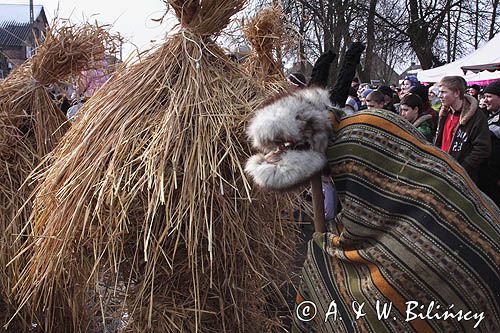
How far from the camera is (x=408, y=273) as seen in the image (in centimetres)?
140

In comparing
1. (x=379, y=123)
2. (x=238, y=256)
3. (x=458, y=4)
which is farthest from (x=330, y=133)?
(x=458, y=4)

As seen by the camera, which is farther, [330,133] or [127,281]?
[127,281]

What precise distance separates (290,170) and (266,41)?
1241 mm

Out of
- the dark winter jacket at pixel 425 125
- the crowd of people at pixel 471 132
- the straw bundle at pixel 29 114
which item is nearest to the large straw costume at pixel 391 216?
the straw bundle at pixel 29 114

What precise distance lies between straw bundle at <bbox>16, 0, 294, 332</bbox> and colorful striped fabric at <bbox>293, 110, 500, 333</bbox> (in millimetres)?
342

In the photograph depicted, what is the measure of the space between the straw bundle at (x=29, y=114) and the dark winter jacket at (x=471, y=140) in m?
2.62

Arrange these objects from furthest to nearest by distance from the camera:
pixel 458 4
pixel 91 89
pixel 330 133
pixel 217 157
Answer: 1. pixel 458 4
2. pixel 91 89
3. pixel 217 157
4. pixel 330 133

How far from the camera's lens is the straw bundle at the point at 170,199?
1591mm

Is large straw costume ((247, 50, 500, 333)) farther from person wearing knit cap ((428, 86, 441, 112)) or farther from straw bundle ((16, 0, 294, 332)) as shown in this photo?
person wearing knit cap ((428, 86, 441, 112))

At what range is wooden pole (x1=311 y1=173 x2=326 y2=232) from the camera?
162 cm

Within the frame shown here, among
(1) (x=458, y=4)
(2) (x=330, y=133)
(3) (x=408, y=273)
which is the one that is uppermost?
(2) (x=330, y=133)

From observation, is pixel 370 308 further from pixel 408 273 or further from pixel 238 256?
pixel 238 256

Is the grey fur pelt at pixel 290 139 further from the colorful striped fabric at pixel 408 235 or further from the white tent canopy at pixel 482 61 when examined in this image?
the white tent canopy at pixel 482 61

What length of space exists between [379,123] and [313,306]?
24.9 inches
